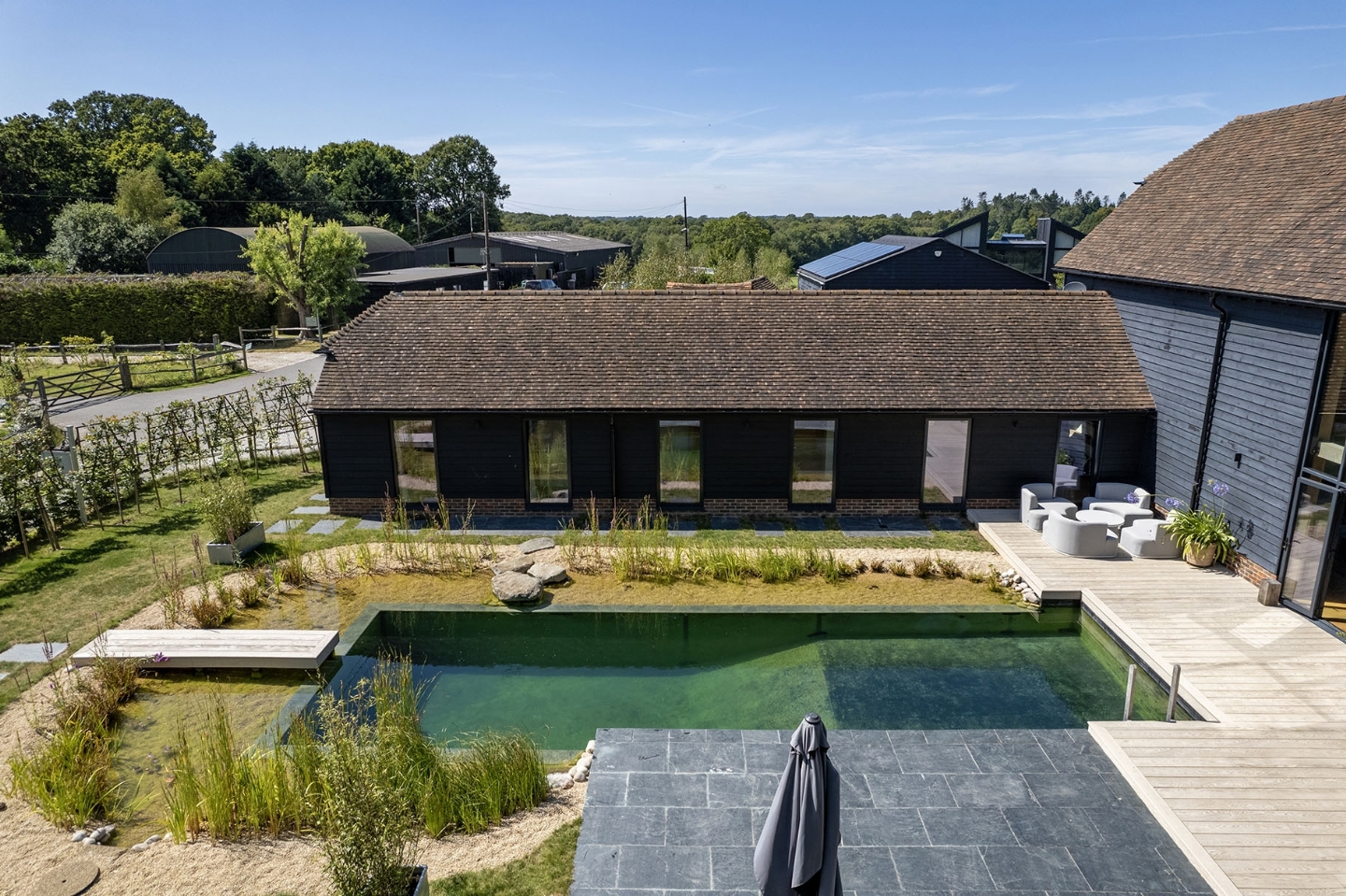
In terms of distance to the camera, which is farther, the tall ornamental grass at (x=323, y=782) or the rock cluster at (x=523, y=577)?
the rock cluster at (x=523, y=577)

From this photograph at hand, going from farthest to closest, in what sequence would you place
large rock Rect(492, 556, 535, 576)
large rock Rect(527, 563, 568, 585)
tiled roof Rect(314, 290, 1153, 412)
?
tiled roof Rect(314, 290, 1153, 412)
large rock Rect(492, 556, 535, 576)
large rock Rect(527, 563, 568, 585)

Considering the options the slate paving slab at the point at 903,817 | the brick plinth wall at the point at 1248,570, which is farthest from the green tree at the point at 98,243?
the brick plinth wall at the point at 1248,570

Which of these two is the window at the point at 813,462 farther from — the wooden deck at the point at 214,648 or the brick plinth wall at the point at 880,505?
the wooden deck at the point at 214,648

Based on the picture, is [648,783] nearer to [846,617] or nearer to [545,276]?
[846,617]

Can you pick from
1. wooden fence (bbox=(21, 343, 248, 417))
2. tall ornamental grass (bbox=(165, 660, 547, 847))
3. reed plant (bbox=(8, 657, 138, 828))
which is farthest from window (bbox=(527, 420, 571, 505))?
wooden fence (bbox=(21, 343, 248, 417))

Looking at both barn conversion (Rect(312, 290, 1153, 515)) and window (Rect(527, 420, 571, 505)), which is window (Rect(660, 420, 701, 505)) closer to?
barn conversion (Rect(312, 290, 1153, 515))

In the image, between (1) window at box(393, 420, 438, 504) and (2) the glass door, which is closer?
(2) the glass door
